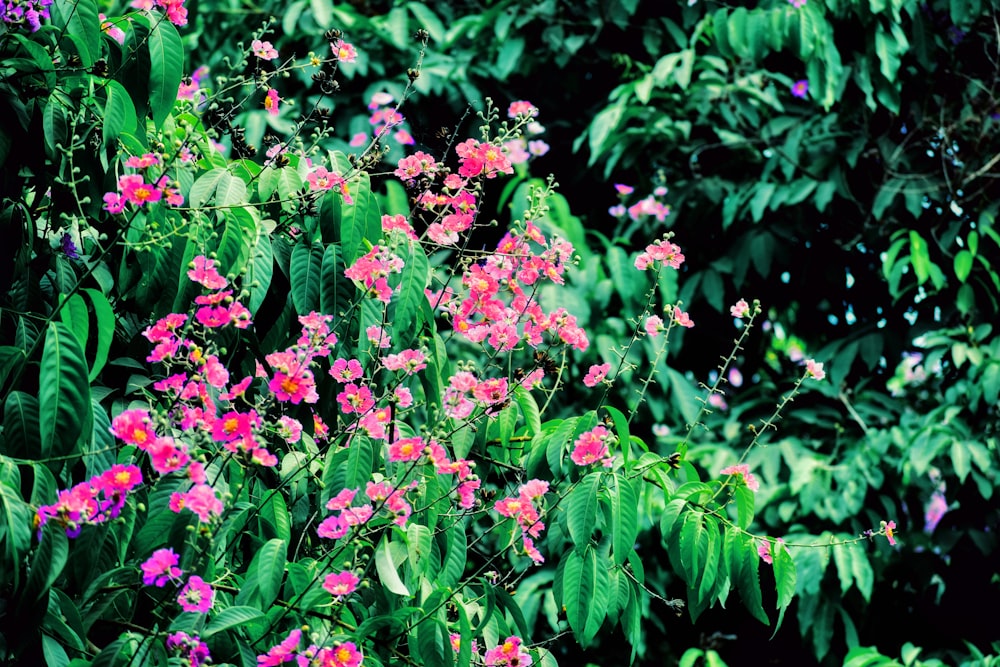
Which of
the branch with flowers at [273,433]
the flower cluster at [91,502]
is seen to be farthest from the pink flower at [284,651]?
the flower cluster at [91,502]

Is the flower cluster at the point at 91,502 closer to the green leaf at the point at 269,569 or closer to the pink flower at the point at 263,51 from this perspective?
the green leaf at the point at 269,569

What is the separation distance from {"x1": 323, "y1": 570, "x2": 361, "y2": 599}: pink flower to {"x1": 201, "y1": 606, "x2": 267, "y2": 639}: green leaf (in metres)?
0.10

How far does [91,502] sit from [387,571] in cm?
42

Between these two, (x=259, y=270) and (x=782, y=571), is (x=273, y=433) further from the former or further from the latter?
(x=782, y=571)

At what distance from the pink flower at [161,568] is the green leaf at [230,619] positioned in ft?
0.26

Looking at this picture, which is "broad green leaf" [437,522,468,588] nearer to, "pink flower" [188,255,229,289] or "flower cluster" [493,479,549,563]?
"flower cluster" [493,479,549,563]

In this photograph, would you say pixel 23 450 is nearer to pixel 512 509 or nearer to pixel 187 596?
pixel 187 596

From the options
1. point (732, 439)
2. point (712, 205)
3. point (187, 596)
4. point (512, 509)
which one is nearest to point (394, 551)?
point (512, 509)

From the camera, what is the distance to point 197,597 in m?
1.44

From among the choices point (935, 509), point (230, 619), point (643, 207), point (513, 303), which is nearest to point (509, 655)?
point (230, 619)

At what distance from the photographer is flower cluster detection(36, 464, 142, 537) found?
4.51 ft

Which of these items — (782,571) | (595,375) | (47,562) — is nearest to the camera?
(47,562)

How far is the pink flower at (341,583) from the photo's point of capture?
1518 millimetres

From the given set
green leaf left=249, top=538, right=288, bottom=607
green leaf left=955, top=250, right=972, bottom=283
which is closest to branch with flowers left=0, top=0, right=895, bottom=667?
green leaf left=249, top=538, right=288, bottom=607
